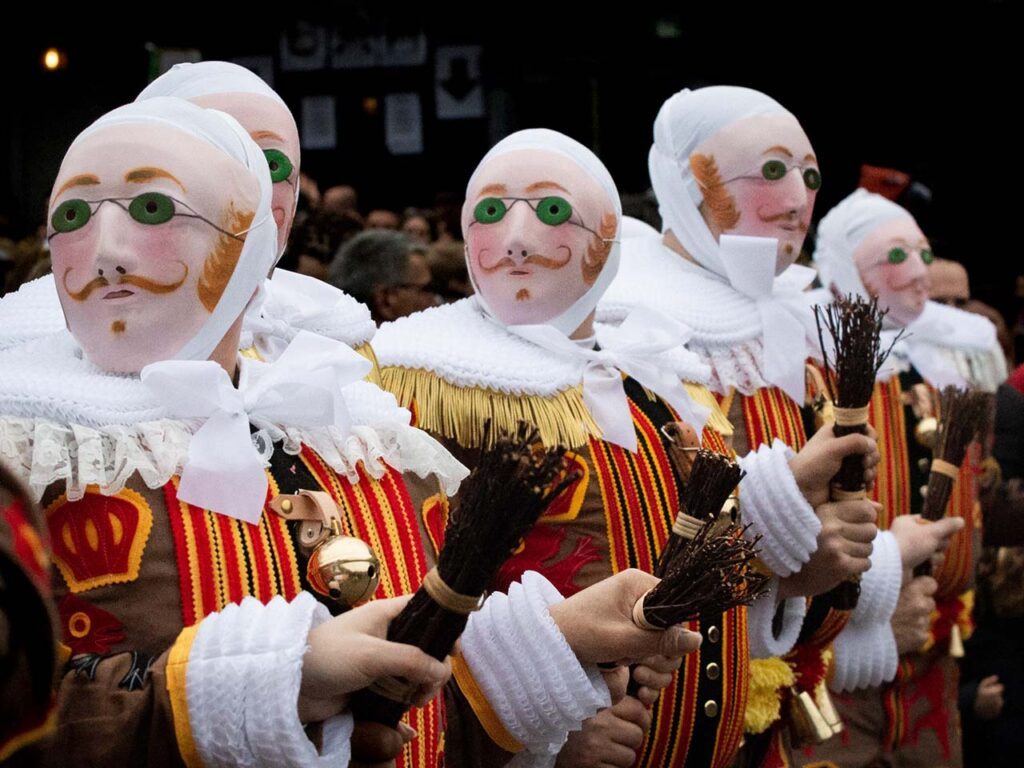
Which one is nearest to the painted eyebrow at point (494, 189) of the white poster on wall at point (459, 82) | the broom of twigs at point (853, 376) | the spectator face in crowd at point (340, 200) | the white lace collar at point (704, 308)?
the white lace collar at point (704, 308)

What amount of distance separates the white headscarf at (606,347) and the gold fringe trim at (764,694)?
0.65 metres

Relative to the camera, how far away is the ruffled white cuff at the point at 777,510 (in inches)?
128

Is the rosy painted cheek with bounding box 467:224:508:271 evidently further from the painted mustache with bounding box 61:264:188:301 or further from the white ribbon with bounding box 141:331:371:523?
the painted mustache with bounding box 61:264:188:301

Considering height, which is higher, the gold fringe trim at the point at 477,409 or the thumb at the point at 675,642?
the gold fringe trim at the point at 477,409

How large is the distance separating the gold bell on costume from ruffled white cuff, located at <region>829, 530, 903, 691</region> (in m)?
1.99

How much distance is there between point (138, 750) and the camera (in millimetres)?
2006

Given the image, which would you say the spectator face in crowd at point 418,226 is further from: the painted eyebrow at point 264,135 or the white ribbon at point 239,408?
the white ribbon at point 239,408

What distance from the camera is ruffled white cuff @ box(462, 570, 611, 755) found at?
242cm

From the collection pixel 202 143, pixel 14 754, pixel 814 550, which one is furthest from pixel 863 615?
pixel 14 754

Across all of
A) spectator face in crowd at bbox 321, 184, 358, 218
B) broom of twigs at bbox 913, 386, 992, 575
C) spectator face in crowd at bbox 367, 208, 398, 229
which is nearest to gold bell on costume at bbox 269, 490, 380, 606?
broom of twigs at bbox 913, 386, 992, 575

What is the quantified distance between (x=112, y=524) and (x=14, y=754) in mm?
722

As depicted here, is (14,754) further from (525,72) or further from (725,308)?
(525,72)

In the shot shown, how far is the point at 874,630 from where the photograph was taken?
4.07 m

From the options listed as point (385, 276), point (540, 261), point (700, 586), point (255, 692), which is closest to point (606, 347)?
point (540, 261)
